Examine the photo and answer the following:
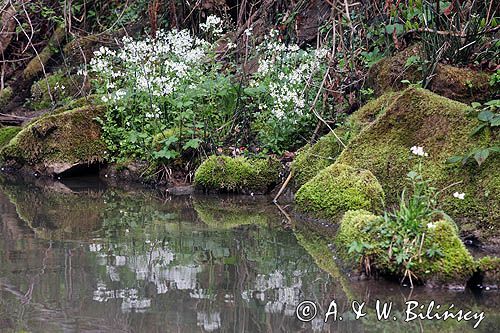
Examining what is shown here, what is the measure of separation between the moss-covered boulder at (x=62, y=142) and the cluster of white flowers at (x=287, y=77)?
2.34 metres

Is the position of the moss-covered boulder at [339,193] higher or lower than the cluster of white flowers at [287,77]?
lower

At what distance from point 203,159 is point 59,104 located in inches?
183

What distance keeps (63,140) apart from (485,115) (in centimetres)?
583

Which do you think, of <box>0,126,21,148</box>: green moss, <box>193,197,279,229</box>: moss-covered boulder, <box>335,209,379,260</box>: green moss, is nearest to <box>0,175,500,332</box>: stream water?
<box>193,197,279,229</box>: moss-covered boulder

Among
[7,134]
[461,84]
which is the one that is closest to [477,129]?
[461,84]

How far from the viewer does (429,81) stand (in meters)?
7.70

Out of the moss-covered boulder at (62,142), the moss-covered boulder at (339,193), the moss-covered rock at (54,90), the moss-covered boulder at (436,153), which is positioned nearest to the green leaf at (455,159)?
the moss-covered boulder at (436,153)

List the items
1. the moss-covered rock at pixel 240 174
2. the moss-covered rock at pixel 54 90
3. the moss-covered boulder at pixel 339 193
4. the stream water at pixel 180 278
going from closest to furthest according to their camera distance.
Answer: the stream water at pixel 180 278
the moss-covered boulder at pixel 339 193
the moss-covered rock at pixel 240 174
the moss-covered rock at pixel 54 90

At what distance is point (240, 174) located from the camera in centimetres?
828

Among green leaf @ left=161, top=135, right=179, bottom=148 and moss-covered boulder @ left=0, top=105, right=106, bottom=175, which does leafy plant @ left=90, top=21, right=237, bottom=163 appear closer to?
green leaf @ left=161, top=135, right=179, bottom=148

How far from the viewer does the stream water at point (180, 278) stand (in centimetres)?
414

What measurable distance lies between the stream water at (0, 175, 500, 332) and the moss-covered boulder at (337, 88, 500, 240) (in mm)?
973

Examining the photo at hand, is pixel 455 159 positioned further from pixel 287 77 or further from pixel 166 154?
pixel 166 154

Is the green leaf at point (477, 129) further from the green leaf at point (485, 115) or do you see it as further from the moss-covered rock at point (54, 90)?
the moss-covered rock at point (54, 90)
